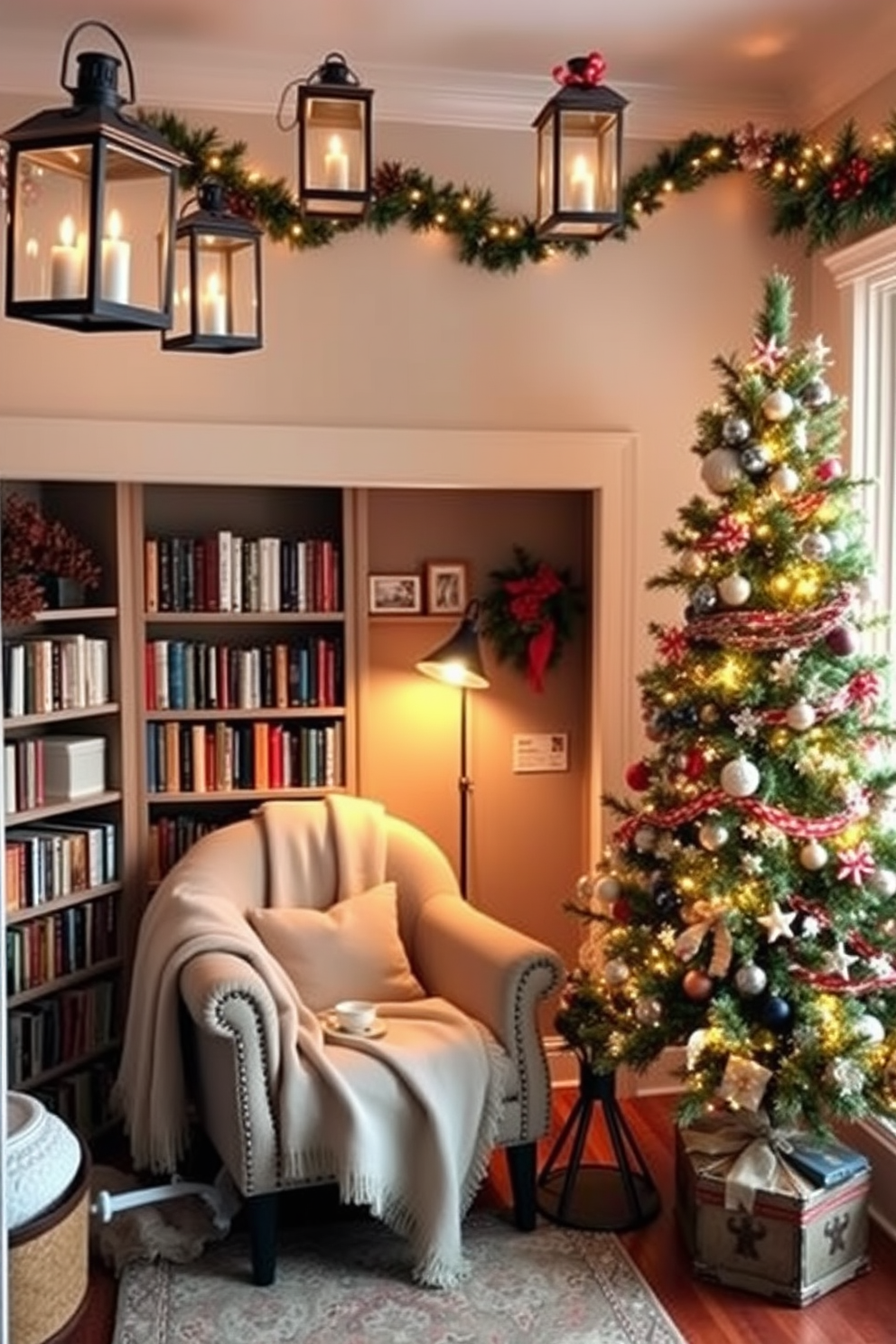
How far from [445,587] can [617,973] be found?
4.85 ft

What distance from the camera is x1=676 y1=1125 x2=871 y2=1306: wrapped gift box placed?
2.95 m

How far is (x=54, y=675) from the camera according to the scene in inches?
144

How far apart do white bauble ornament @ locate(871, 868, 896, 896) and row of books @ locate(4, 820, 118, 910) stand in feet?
7.05

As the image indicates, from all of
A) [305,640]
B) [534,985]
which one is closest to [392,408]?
[305,640]

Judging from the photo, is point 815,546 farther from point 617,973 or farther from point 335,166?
point 335,166

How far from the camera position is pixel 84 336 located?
3.54 m

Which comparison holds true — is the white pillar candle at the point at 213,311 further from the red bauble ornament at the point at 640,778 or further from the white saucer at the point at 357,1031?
the white saucer at the point at 357,1031

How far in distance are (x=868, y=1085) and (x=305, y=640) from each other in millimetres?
2116

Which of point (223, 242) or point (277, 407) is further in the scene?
point (277, 407)

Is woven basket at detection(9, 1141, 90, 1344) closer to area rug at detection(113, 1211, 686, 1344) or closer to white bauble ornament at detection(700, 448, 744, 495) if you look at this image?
area rug at detection(113, 1211, 686, 1344)

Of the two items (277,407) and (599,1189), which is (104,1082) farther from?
(277,407)

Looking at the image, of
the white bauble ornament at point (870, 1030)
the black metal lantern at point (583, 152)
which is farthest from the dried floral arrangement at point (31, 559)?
the white bauble ornament at point (870, 1030)

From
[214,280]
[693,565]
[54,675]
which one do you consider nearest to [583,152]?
[214,280]

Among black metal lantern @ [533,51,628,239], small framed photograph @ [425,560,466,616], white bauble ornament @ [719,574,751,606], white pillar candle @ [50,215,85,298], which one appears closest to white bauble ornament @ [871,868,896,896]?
white bauble ornament @ [719,574,751,606]
